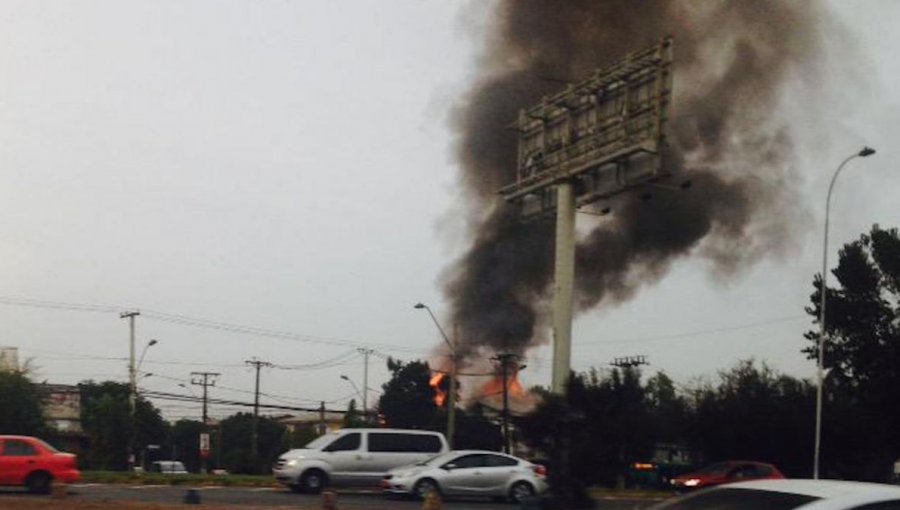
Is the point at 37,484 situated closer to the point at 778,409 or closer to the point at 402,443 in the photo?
the point at 402,443

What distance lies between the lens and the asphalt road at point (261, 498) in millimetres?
23312

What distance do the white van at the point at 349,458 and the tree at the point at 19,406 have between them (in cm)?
3696

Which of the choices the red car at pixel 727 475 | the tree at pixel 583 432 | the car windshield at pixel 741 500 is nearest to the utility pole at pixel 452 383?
the red car at pixel 727 475

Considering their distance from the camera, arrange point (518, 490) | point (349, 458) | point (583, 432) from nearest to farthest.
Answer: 1. point (583, 432)
2. point (518, 490)
3. point (349, 458)

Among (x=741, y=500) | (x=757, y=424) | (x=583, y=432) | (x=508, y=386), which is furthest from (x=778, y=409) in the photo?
(x=741, y=500)

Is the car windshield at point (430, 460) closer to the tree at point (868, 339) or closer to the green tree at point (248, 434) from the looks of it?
the tree at point (868, 339)

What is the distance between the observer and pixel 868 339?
63406 mm

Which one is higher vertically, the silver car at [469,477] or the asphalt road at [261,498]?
the silver car at [469,477]

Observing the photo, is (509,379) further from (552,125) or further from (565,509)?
(565,509)

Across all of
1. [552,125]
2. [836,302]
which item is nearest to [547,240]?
[552,125]

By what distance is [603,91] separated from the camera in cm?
3456

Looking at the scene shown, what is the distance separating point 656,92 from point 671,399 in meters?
35.9

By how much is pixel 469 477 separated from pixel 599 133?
1252cm

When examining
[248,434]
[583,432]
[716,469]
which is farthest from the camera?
[248,434]
